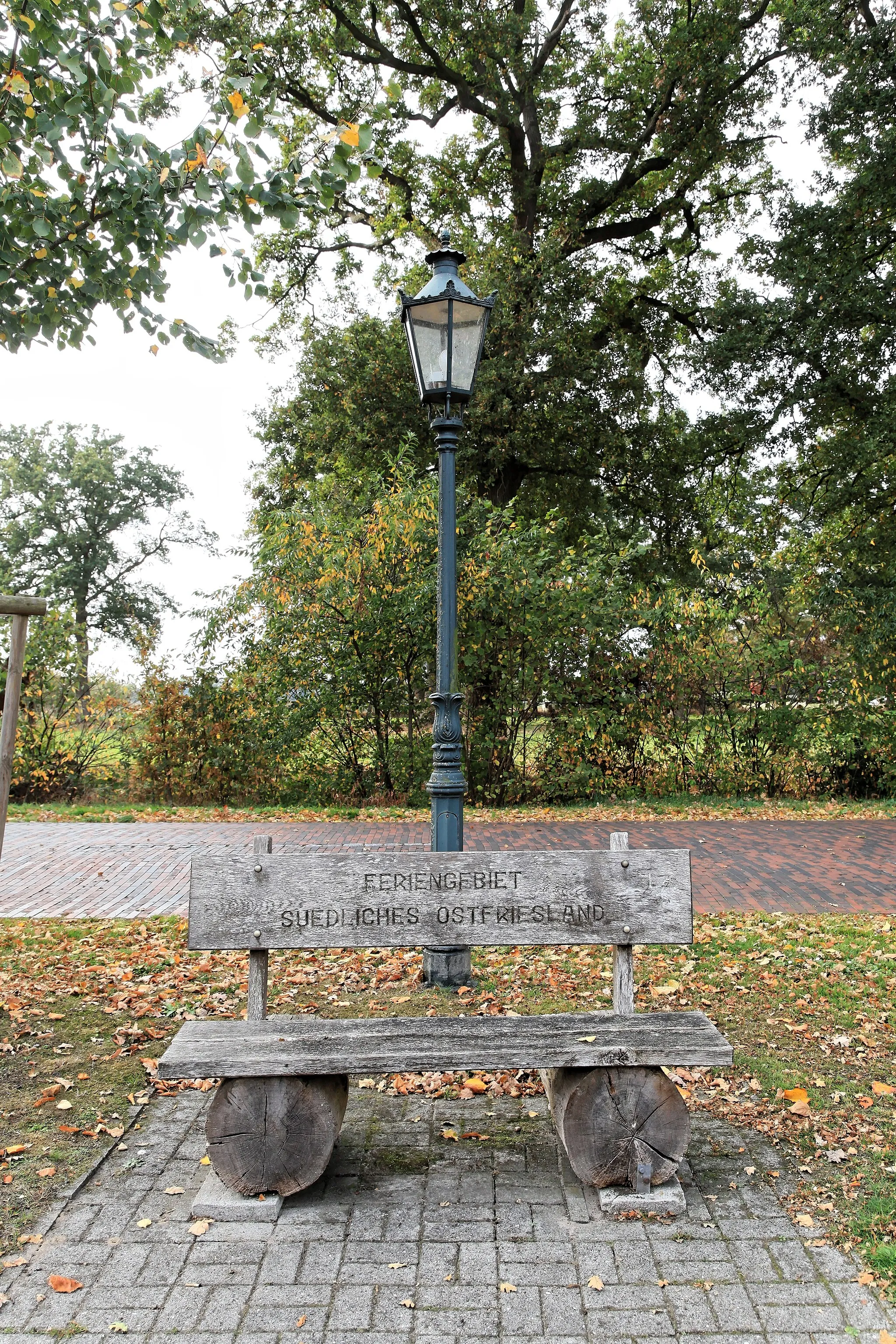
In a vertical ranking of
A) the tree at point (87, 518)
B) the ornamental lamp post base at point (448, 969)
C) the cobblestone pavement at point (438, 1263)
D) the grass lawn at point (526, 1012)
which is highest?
the tree at point (87, 518)

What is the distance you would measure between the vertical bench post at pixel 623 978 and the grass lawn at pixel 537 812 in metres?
6.91

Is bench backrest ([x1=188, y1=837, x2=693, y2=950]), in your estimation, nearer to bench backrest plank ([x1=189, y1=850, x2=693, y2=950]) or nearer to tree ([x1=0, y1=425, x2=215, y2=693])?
bench backrest plank ([x1=189, y1=850, x2=693, y2=950])

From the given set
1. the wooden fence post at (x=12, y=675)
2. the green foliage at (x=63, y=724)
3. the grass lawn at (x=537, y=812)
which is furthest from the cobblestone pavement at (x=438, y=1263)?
the green foliage at (x=63, y=724)

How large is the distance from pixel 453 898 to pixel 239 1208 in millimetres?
1174

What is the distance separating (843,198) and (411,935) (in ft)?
46.7

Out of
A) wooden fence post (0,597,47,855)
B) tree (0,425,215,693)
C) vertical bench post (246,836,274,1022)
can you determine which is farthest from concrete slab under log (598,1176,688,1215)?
tree (0,425,215,693)

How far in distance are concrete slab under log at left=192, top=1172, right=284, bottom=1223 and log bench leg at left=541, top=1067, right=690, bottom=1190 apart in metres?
0.93

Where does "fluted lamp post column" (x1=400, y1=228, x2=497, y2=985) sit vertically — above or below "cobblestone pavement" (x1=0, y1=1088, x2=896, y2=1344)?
above

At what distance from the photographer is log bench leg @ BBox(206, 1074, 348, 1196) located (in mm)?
3125

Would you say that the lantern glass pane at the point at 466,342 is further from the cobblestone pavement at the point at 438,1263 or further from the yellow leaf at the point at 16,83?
the cobblestone pavement at the point at 438,1263

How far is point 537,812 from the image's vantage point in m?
11.1

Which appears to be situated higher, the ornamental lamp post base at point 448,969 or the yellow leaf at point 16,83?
the yellow leaf at point 16,83

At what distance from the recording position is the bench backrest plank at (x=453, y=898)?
3.42 metres

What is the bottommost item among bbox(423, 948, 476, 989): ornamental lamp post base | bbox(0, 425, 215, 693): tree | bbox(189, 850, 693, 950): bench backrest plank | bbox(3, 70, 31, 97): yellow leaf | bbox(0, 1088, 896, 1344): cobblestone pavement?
bbox(0, 1088, 896, 1344): cobblestone pavement
